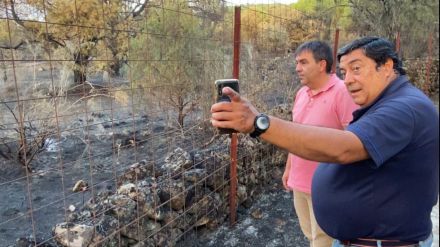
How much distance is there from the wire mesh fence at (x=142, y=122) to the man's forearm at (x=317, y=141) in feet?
4.97

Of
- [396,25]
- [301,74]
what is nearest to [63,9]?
[301,74]

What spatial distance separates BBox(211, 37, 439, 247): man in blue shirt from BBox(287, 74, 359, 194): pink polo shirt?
81 centimetres

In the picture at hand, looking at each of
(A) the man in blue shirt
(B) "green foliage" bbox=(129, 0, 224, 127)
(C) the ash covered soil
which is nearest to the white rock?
(C) the ash covered soil

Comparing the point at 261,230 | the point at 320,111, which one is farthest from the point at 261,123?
the point at 261,230

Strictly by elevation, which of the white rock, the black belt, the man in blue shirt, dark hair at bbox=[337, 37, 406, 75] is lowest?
the white rock

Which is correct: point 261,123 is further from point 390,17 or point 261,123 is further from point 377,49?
point 390,17

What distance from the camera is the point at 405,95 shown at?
1.36m

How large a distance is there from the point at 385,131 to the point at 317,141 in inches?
8.9

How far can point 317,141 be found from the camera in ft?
3.90

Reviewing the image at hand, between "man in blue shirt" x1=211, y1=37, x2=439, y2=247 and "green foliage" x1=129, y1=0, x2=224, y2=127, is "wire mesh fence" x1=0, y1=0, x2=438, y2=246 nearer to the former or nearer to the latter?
"green foliage" x1=129, y1=0, x2=224, y2=127

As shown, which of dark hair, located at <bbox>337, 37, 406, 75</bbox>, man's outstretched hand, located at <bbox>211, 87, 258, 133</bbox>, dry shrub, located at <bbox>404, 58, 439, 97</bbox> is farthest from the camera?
dry shrub, located at <bbox>404, 58, 439, 97</bbox>

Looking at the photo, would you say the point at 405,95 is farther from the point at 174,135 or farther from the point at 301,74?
the point at 174,135

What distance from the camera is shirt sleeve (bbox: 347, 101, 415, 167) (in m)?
1.19

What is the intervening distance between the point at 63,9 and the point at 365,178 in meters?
4.68
